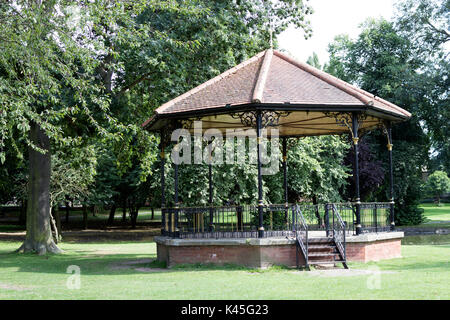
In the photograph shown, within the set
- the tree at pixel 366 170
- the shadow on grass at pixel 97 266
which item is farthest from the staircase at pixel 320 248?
the tree at pixel 366 170

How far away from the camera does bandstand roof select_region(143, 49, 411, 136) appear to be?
576 inches

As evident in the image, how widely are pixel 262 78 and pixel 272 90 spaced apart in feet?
2.13

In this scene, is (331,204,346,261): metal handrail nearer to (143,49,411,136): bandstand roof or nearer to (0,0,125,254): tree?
(143,49,411,136): bandstand roof

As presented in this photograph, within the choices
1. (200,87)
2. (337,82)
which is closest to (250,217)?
(200,87)

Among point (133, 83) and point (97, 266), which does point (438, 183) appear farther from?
point (97, 266)

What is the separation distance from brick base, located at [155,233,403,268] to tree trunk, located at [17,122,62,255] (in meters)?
8.56

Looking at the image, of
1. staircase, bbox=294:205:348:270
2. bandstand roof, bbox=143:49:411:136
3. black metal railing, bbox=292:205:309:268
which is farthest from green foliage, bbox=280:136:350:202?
staircase, bbox=294:205:348:270

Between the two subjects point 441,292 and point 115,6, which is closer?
point 441,292

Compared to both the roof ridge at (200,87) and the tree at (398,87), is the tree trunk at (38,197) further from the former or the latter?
the tree at (398,87)

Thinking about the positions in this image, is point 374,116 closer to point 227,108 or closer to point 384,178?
point 227,108

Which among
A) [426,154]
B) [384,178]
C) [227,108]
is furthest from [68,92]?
[426,154]

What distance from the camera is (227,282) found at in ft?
38.4

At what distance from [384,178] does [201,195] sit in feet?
53.1
